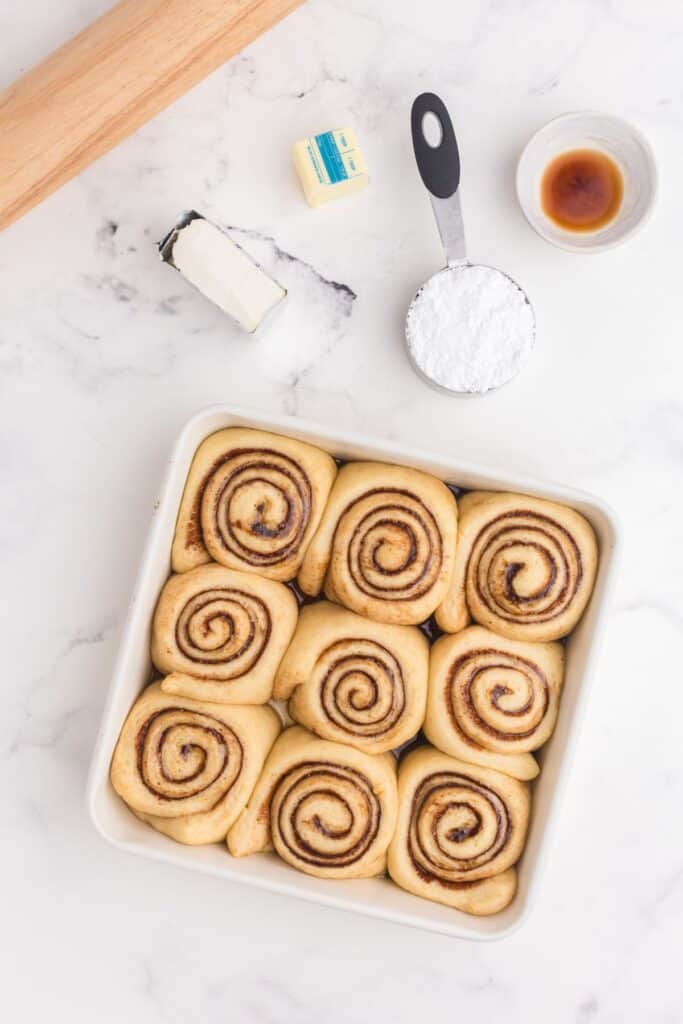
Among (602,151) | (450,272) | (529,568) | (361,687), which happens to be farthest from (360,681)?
(602,151)

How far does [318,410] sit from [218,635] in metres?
0.44

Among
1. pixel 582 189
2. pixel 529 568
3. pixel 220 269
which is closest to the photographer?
pixel 529 568

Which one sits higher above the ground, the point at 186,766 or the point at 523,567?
the point at 523,567

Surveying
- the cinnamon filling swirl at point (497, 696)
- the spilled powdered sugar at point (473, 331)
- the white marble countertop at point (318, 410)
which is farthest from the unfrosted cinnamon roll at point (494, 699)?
the spilled powdered sugar at point (473, 331)

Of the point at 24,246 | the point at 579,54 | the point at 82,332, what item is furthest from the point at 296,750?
the point at 579,54

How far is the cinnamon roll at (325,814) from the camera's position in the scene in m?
1.56

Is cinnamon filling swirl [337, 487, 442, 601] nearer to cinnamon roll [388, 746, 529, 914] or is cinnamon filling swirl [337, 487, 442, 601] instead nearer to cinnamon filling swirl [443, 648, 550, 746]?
cinnamon filling swirl [443, 648, 550, 746]

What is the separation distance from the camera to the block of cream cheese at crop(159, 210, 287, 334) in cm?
166

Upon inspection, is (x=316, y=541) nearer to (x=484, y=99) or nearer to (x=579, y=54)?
(x=484, y=99)

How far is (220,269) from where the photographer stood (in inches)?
65.4

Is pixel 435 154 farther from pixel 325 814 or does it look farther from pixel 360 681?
pixel 325 814

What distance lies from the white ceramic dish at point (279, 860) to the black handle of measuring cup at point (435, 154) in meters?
0.46

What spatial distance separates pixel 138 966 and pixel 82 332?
3.54 feet

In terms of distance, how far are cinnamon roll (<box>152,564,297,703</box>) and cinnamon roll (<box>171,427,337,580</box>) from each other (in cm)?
4
